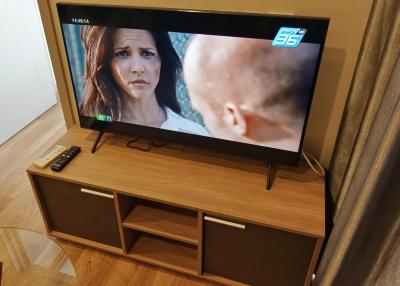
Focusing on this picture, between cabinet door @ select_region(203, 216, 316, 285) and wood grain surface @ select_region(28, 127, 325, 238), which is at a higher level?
wood grain surface @ select_region(28, 127, 325, 238)

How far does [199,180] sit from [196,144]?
18cm

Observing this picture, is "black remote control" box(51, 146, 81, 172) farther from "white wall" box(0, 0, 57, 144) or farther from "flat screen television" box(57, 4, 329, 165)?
"white wall" box(0, 0, 57, 144)

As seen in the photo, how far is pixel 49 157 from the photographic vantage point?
1.67 meters

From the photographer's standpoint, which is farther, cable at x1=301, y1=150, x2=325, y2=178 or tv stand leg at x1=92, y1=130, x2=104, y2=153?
tv stand leg at x1=92, y1=130, x2=104, y2=153

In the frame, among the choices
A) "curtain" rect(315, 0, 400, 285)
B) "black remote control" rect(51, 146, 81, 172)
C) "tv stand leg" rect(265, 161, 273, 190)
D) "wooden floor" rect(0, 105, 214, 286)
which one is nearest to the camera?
"curtain" rect(315, 0, 400, 285)

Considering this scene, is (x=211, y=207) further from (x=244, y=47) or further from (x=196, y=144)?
(x=244, y=47)

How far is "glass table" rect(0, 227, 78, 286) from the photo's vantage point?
1414 millimetres

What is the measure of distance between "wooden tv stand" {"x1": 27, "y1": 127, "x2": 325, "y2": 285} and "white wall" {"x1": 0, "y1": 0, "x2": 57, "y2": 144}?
48.9 inches

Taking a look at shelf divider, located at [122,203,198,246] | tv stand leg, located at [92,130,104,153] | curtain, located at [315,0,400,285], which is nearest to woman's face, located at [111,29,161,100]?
tv stand leg, located at [92,130,104,153]

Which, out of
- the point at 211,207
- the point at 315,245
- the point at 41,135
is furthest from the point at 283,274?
the point at 41,135

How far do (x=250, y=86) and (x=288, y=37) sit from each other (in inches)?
9.4

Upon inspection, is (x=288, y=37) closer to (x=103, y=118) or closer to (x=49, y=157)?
(x=103, y=118)

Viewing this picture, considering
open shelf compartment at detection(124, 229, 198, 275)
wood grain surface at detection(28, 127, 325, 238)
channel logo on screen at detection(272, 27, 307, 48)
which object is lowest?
open shelf compartment at detection(124, 229, 198, 275)

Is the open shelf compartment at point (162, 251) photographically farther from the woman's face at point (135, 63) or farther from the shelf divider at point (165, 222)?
the woman's face at point (135, 63)
